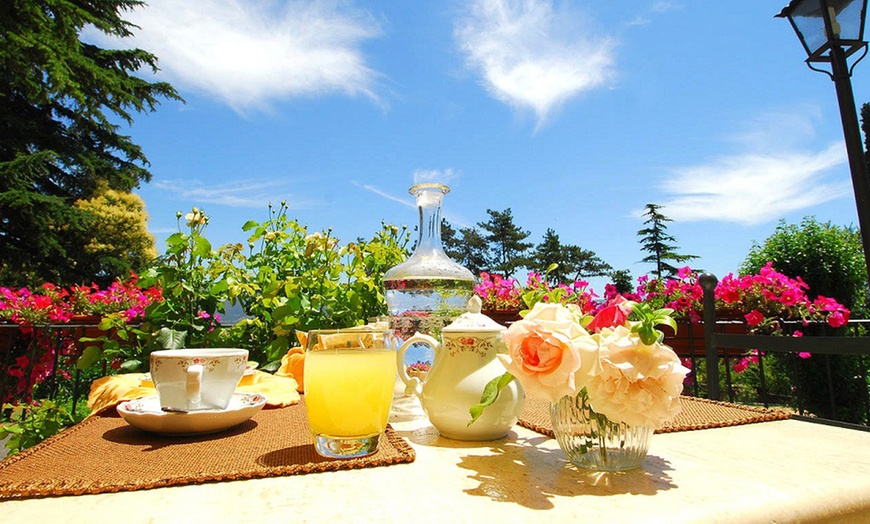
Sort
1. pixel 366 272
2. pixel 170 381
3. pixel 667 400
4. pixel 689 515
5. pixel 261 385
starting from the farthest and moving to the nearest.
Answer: pixel 366 272
pixel 261 385
pixel 170 381
pixel 667 400
pixel 689 515

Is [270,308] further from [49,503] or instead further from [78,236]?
[78,236]

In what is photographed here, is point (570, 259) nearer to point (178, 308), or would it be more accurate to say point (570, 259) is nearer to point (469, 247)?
point (469, 247)

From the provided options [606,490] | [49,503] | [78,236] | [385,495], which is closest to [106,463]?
[49,503]

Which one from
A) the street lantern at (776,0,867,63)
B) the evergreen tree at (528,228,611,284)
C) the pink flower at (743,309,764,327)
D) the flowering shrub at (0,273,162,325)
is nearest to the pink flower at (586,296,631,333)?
the street lantern at (776,0,867,63)

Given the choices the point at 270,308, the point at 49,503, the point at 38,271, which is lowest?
the point at 49,503

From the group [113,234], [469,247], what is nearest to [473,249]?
[469,247]

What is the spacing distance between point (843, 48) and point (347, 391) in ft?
10.7

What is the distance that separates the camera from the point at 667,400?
576 mm

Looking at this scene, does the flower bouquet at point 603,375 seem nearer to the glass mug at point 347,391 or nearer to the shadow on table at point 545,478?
the shadow on table at point 545,478

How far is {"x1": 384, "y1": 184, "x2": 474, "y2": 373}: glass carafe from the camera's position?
44.5 inches

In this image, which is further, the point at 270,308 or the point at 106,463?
the point at 270,308

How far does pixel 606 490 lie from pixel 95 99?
49.6 feet

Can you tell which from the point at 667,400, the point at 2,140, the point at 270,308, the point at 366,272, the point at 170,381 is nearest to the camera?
the point at 667,400

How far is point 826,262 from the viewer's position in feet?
20.0
